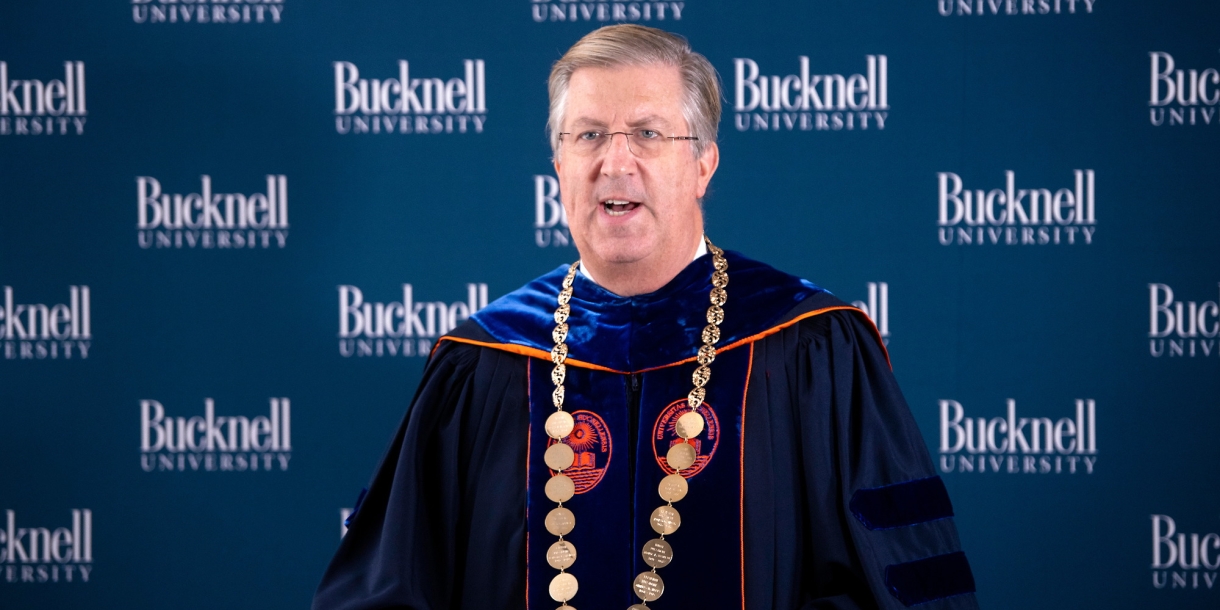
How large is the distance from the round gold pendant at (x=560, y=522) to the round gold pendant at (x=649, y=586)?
164mm

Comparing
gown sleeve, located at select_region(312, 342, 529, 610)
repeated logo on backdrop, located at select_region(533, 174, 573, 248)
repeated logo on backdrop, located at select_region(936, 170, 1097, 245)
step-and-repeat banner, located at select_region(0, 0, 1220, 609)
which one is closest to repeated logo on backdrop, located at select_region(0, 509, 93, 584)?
step-and-repeat banner, located at select_region(0, 0, 1220, 609)

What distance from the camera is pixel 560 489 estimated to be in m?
2.00

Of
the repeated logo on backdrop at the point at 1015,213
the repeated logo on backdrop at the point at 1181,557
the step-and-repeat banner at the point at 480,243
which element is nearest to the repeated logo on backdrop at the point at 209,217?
the step-and-repeat banner at the point at 480,243

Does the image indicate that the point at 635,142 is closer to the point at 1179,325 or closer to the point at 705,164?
the point at 705,164

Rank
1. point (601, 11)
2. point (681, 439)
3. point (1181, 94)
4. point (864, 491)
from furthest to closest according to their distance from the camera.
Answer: point (601, 11)
point (1181, 94)
point (681, 439)
point (864, 491)

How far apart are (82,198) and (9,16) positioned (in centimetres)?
70

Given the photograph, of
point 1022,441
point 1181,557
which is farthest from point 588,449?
point 1181,557

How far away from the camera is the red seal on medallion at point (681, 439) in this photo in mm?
1979

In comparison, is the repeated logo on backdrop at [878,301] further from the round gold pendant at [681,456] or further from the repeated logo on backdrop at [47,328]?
the repeated logo on backdrop at [47,328]

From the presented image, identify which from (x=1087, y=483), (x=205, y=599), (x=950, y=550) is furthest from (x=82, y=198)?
(x=1087, y=483)

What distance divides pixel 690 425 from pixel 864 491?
345 mm

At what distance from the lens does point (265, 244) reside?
3.71m

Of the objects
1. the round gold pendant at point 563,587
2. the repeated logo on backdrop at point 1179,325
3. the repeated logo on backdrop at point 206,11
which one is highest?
the repeated logo on backdrop at point 206,11

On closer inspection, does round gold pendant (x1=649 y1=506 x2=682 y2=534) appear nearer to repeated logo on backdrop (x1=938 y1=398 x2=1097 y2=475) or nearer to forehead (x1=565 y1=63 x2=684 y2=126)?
forehead (x1=565 y1=63 x2=684 y2=126)
